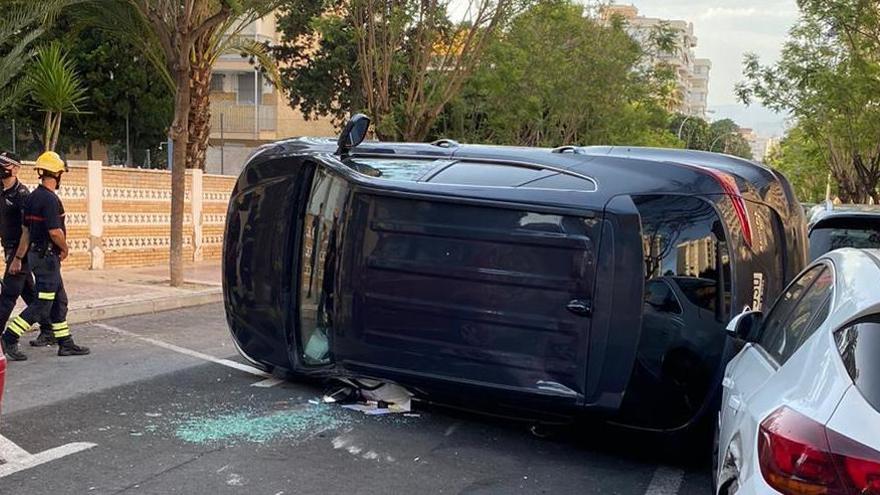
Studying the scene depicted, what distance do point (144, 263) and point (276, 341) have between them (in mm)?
9994

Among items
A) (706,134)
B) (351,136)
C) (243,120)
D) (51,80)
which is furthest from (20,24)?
(706,134)

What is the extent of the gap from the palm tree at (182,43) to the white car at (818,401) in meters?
10.1

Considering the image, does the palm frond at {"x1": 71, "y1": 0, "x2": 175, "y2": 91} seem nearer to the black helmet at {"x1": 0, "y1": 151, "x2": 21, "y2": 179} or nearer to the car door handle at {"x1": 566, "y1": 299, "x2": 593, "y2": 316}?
the black helmet at {"x1": 0, "y1": 151, "x2": 21, "y2": 179}

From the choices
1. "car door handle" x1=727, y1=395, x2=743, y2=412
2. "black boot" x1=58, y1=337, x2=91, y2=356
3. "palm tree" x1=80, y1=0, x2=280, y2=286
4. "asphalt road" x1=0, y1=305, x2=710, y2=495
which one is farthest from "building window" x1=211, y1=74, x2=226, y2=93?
"car door handle" x1=727, y1=395, x2=743, y2=412

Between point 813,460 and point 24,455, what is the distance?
4.34 meters

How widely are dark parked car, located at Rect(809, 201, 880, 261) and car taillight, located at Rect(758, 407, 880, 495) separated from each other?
4.86 meters

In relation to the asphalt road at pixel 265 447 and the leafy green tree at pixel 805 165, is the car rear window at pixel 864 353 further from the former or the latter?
the leafy green tree at pixel 805 165

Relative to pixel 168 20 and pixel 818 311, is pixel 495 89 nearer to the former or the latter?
pixel 168 20

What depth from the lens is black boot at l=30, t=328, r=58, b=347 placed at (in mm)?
7918

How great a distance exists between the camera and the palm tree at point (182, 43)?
12.1 m

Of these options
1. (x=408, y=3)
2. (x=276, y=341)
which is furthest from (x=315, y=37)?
(x=276, y=341)

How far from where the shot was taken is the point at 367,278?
5.34 metres

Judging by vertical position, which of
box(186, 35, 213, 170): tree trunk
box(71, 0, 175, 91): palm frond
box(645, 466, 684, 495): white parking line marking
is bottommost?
box(645, 466, 684, 495): white parking line marking

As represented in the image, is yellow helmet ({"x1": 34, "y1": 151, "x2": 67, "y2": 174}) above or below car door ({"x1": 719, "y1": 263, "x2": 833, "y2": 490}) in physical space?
above
